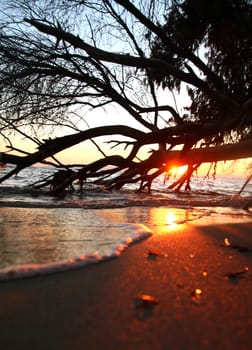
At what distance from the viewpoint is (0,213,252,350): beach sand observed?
0.89 metres

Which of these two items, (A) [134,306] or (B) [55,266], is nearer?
(A) [134,306]

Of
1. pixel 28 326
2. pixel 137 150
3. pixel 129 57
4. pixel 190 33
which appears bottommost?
pixel 28 326

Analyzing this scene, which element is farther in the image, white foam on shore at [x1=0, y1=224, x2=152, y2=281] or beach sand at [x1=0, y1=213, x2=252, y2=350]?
white foam on shore at [x1=0, y1=224, x2=152, y2=281]

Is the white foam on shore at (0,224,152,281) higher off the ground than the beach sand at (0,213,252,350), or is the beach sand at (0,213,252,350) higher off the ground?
the white foam on shore at (0,224,152,281)

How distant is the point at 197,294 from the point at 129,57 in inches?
153

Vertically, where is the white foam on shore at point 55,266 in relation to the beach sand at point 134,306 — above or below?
above

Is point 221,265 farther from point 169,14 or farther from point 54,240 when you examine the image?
point 169,14

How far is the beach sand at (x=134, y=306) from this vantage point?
2.93 feet

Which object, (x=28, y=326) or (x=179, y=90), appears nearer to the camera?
(x=28, y=326)

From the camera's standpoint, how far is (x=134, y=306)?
1.10m

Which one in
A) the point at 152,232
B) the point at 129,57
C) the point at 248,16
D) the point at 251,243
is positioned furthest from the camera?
the point at 248,16

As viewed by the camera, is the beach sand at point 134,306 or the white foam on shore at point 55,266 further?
the white foam on shore at point 55,266

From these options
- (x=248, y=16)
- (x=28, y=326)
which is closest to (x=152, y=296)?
(x=28, y=326)

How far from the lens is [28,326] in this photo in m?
0.95
